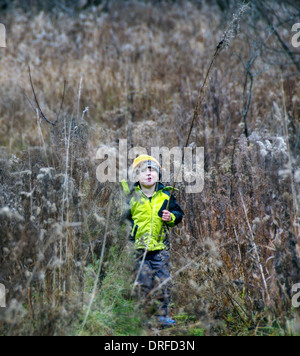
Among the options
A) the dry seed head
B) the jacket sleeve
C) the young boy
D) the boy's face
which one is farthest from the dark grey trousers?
the dry seed head

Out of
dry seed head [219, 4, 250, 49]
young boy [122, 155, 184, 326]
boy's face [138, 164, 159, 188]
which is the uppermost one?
dry seed head [219, 4, 250, 49]

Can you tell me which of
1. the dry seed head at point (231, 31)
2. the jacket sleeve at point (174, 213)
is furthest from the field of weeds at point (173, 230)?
the jacket sleeve at point (174, 213)

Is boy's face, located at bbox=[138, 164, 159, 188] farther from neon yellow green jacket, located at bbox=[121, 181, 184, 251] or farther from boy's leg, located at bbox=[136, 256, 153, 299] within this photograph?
boy's leg, located at bbox=[136, 256, 153, 299]

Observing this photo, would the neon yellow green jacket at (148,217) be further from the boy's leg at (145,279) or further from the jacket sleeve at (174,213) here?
the boy's leg at (145,279)

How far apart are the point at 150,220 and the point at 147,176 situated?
1.10 ft

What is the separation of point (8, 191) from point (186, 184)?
1621mm

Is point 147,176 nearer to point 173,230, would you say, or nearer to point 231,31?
point 173,230

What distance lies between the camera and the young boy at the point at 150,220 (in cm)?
284

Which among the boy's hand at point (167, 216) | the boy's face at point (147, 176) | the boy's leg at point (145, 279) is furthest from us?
the boy's face at point (147, 176)

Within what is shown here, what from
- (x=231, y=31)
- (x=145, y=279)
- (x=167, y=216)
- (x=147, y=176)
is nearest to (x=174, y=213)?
(x=167, y=216)

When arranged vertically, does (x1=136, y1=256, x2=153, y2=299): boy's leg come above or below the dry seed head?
below

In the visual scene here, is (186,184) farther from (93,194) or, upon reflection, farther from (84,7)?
(84,7)

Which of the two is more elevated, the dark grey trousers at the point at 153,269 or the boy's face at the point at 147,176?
the boy's face at the point at 147,176

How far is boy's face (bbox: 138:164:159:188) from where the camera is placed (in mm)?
3004
